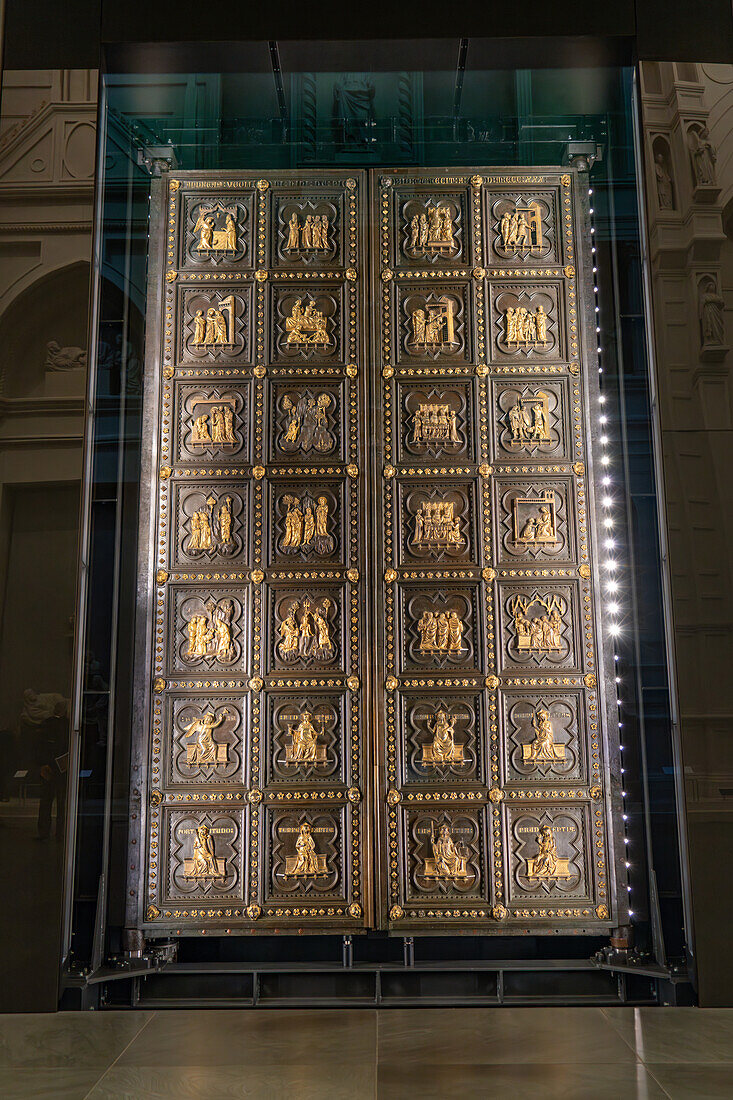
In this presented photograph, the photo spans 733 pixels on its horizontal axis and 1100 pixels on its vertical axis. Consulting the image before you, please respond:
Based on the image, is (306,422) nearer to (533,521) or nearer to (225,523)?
(225,523)

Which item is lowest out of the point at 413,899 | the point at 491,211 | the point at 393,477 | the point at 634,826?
the point at 413,899

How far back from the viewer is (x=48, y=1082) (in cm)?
409

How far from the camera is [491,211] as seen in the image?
5.95 m

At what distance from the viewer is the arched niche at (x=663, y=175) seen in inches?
217

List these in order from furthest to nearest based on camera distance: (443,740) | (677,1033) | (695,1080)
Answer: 1. (443,740)
2. (677,1033)
3. (695,1080)

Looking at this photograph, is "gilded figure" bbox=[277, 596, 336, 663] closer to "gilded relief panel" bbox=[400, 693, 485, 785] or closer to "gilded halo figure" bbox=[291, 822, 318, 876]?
"gilded relief panel" bbox=[400, 693, 485, 785]

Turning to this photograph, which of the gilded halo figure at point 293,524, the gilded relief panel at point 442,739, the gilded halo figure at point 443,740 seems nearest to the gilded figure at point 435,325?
the gilded halo figure at point 293,524

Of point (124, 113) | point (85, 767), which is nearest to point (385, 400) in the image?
point (124, 113)

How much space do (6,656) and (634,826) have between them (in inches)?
147

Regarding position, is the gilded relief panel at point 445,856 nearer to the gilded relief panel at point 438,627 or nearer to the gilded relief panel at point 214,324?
the gilded relief panel at point 438,627

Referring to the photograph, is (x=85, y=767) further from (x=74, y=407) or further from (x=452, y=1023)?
(x=452, y=1023)

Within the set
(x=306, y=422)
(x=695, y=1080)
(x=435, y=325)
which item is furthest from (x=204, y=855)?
(x=435, y=325)

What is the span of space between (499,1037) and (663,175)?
4957 millimetres

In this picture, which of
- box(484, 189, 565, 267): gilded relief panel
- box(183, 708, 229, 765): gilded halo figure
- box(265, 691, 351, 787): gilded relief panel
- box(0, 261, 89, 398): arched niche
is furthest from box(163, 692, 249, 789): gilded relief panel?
box(484, 189, 565, 267): gilded relief panel
